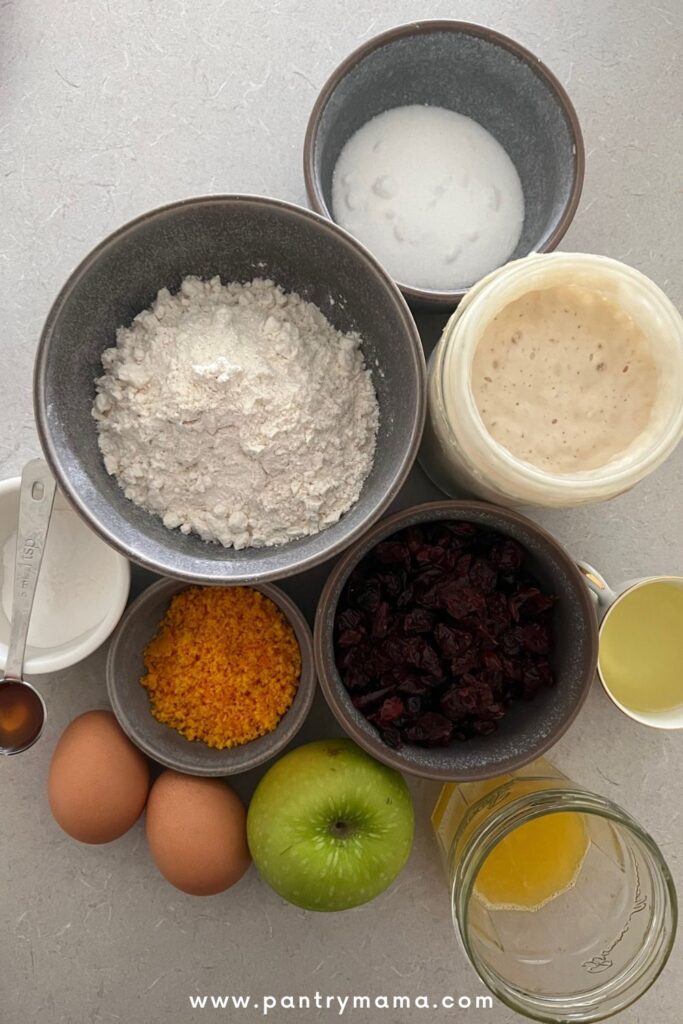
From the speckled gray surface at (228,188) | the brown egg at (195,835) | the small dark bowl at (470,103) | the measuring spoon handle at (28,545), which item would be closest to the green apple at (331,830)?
the brown egg at (195,835)

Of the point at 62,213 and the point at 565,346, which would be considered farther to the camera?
the point at 62,213

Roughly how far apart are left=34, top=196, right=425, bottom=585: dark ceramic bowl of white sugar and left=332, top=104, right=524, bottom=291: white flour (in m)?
0.15

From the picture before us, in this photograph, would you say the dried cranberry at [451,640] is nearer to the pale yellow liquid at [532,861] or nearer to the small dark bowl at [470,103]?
the pale yellow liquid at [532,861]

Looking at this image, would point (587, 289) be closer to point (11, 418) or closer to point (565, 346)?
point (565, 346)

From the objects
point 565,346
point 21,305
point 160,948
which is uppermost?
point 565,346

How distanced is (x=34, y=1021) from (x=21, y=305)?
976 mm

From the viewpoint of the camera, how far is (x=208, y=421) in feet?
2.83

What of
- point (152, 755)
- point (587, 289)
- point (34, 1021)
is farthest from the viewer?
point (34, 1021)

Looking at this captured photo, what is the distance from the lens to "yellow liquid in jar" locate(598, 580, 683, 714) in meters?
1.04

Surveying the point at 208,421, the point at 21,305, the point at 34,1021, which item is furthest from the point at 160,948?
the point at 21,305

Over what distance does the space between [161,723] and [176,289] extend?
537 mm

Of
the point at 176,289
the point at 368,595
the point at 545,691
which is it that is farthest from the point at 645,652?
the point at 176,289

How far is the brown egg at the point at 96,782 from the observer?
94 centimetres

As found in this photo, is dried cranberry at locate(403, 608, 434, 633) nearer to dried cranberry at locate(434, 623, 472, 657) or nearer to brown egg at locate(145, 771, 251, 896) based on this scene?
dried cranberry at locate(434, 623, 472, 657)
